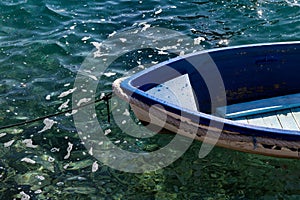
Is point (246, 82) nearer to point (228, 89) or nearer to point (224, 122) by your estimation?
point (228, 89)

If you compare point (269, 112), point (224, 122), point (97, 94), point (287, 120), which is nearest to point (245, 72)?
point (269, 112)

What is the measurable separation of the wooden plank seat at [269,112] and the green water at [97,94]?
0.56m

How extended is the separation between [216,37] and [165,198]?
14.9ft

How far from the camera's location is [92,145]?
24.3ft

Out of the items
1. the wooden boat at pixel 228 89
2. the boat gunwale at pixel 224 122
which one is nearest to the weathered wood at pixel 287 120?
the wooden boat at pixel 228 89

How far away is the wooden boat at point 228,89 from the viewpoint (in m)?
6.29

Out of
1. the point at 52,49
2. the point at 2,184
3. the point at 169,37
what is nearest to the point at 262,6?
the point at 169,37

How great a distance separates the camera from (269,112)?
24.3ft

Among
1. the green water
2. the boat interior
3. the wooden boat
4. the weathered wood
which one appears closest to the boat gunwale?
the wooden boat

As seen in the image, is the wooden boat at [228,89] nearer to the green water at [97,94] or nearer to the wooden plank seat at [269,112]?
the wooden plank seat at [269,112]

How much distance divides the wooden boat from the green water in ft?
1.95

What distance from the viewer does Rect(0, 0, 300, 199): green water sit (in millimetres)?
6656

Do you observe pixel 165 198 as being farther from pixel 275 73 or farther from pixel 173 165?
pixel 275 73

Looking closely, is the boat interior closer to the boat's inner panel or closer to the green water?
the boat's inner panel
